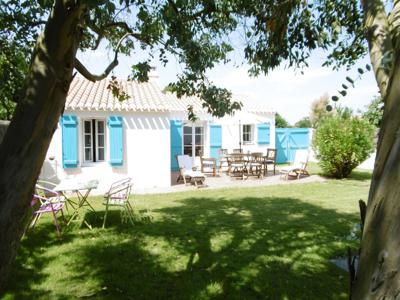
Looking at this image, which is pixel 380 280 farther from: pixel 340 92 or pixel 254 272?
pixel 254 272

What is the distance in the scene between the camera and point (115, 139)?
1170 centimetres

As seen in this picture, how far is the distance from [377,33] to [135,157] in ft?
36.1

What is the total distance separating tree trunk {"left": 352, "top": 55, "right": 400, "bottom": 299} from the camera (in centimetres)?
91

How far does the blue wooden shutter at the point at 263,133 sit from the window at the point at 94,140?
10.1 metres

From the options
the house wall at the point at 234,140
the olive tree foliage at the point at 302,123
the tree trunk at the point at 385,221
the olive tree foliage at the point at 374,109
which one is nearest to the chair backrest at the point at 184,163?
the house wall at the point at 234,140

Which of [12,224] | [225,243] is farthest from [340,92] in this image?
[225,243]

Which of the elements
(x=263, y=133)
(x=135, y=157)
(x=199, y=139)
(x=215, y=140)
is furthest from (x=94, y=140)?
(x=263, y=133)

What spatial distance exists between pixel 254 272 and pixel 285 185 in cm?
846

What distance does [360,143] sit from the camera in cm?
1383

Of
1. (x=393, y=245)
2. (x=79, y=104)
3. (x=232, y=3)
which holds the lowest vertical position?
(x=393, y=245)

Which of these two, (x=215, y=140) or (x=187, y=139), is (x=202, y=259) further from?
(x=215, y=140)

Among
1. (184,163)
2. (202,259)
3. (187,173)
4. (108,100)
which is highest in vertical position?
(108,100)

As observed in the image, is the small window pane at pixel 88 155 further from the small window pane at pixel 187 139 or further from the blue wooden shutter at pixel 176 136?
the small window pane at pixel 187 139

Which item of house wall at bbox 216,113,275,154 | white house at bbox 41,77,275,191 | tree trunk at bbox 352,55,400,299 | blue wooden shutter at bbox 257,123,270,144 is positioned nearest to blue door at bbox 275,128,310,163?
blue wooden shutter at bbox 257,123,270,144
